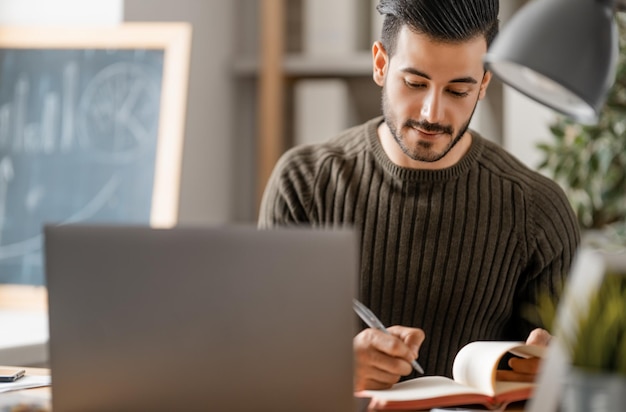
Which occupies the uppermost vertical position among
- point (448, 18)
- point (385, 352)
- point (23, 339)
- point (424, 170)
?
point (448, 18)

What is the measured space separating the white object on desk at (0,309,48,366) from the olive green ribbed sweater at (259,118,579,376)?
0.58 metres

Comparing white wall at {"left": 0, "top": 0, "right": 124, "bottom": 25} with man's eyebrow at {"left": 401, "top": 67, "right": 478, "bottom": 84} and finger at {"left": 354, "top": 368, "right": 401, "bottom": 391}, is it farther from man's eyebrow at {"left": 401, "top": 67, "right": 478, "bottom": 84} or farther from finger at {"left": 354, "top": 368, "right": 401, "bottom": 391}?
finger at {"left": 354, "top": 368, "right": 401, "bottom": 391}

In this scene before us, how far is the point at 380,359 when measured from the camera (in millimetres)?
1309

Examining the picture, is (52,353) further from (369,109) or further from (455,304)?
(369,109)

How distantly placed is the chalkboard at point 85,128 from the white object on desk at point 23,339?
0.40ft

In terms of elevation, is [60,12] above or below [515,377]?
above

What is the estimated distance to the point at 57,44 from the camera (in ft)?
8.24

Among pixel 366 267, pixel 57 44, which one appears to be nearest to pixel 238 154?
pixel 57 44

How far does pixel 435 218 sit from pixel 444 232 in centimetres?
3

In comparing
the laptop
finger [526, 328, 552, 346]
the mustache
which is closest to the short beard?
the mustache

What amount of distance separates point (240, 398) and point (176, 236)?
19cm

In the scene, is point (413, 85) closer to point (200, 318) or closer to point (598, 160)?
point (200, 318)

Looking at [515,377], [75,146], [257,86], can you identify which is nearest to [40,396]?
[515,377]

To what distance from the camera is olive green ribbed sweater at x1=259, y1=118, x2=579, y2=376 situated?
1.82 meters
